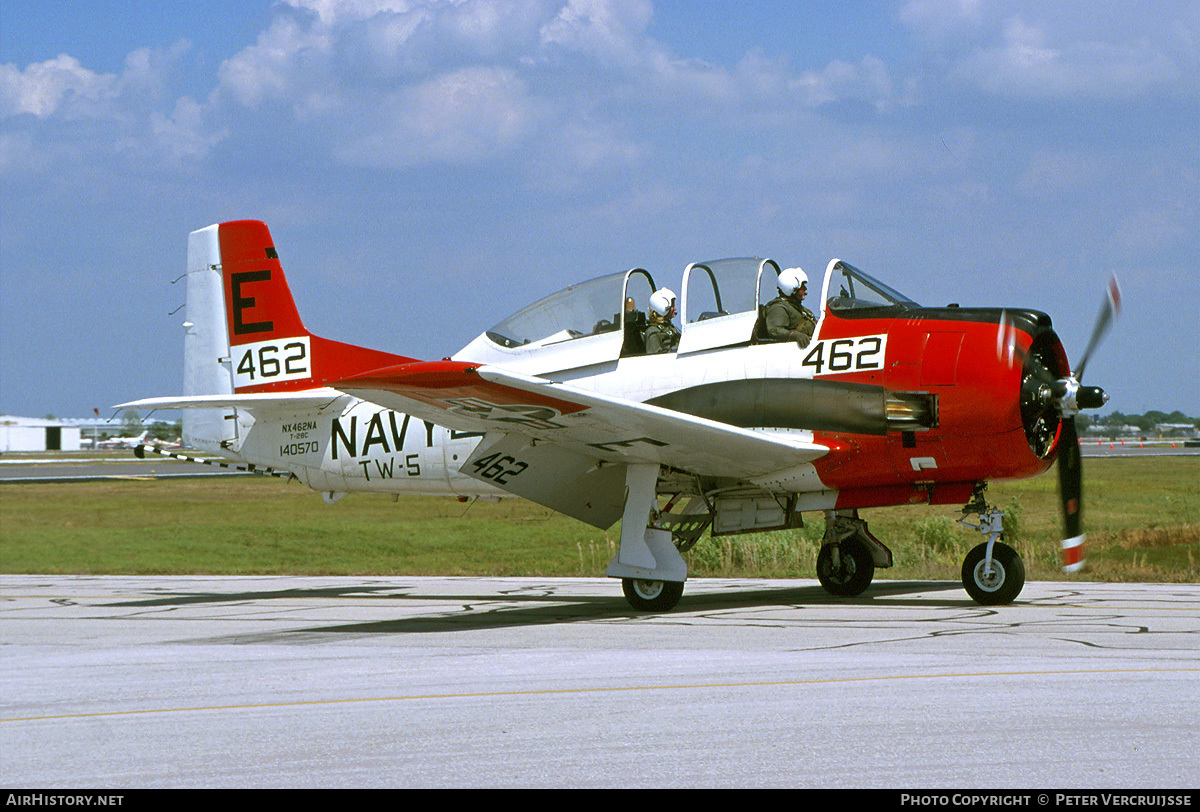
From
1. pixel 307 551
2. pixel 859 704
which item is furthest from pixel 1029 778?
pixel 307 551

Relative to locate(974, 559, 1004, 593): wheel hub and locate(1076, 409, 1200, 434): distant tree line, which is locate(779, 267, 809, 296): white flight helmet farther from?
locate(1076, 409, 1200, 434): distant tree line

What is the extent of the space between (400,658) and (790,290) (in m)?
5.56

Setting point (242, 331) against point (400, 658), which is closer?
point (400, 658)

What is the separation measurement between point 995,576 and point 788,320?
323cm

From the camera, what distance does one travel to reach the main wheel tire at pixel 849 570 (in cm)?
1337

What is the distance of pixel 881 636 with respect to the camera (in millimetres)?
9633

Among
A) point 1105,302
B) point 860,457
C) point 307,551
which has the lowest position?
point 307,551

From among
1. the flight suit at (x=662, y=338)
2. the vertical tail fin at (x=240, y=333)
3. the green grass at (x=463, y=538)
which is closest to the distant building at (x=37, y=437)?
the green grass at (x=463, y=538)

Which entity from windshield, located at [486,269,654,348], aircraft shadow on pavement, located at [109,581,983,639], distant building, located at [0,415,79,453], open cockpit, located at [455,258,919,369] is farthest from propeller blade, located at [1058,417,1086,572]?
distant building, located at [0,415,79,453]

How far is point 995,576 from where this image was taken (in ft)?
37.9

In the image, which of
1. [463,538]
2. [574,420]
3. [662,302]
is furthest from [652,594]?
[463,538]

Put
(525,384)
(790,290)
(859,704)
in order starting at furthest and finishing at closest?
(790,290) < (525,384) < (859,704)

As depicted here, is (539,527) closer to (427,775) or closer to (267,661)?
(267,661)

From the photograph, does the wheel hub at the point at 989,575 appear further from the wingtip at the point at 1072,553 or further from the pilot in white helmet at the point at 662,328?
the pilot in white helmet at the point at 662,328
